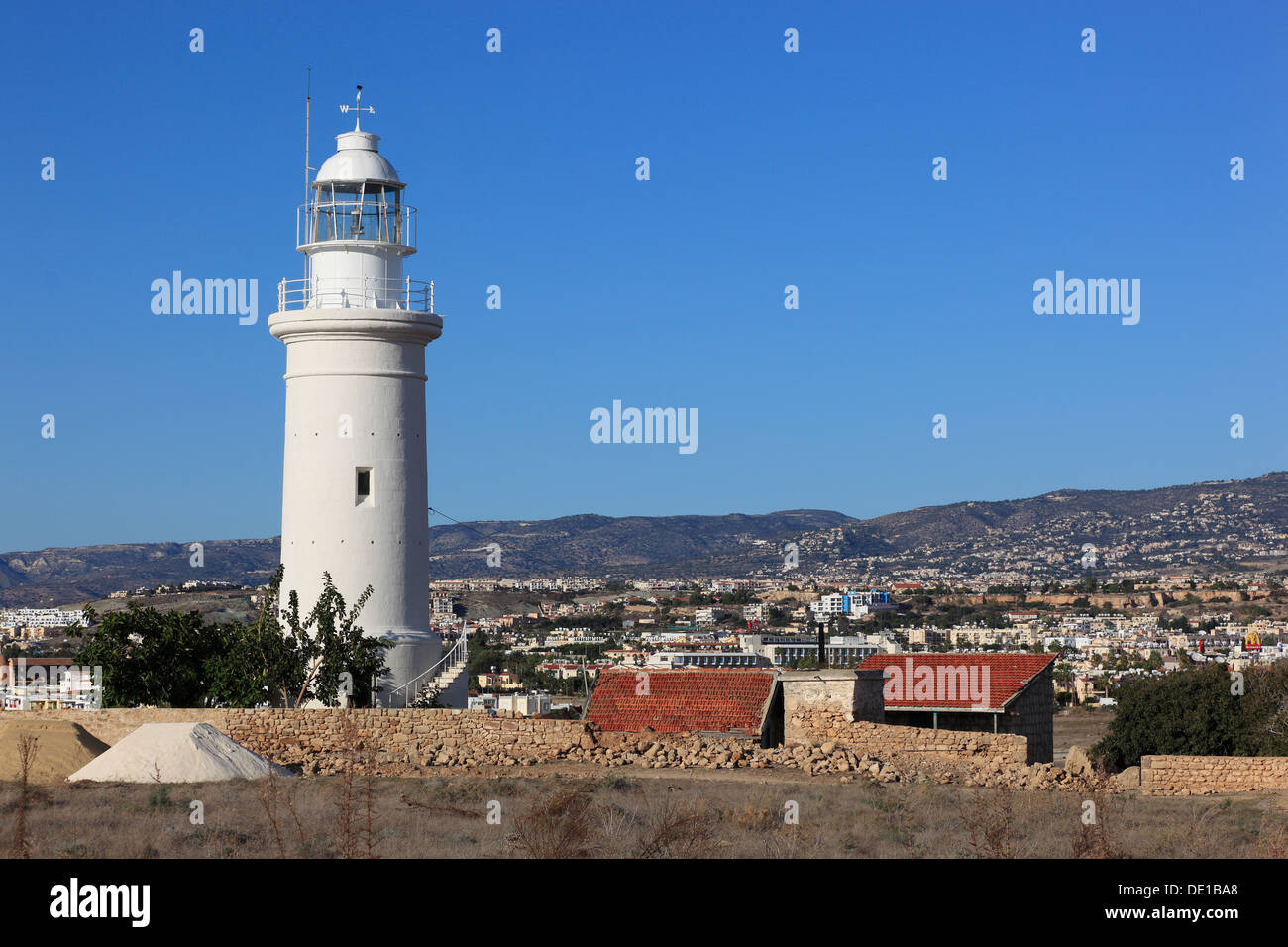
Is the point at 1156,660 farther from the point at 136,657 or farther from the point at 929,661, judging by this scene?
the point at 136,657

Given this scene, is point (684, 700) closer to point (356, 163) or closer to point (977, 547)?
point (356, 163)

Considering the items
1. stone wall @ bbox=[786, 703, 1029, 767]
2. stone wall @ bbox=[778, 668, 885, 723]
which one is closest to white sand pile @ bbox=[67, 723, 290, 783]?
stone wall @ bbox=[786, 703, 1029, 767]

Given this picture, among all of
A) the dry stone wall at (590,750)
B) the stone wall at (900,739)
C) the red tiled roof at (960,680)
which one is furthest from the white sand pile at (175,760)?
the red tiled roof at (960,680)

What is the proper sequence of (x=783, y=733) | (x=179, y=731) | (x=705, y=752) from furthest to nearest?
(x=783, y=733), (x=705, y=752), (x=179, y=731)

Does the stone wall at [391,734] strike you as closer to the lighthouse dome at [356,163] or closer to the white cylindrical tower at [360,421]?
the white cylindrical tower at [360,421]

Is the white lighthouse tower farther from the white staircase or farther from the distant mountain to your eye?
the distant mountain
